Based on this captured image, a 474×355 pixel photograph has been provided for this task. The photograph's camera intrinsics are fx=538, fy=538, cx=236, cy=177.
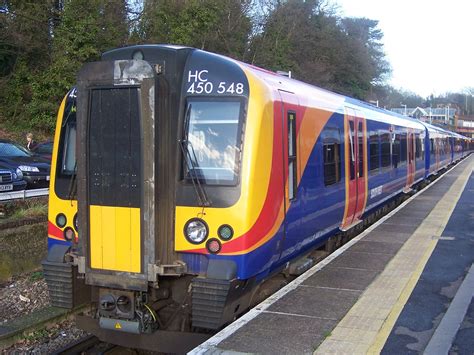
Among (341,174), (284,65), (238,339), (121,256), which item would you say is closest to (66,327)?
(121,256)

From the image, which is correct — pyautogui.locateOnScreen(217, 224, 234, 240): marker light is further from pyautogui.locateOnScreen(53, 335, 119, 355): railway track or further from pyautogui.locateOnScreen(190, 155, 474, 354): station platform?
pyautogui.locateOnScreen(53, 335, 119, 355): railway track

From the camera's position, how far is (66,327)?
733 centimetres

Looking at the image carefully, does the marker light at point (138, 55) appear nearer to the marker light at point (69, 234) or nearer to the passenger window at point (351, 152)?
the marker light at point (69, 234)

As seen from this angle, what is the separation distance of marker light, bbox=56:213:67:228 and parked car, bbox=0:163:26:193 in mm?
6521

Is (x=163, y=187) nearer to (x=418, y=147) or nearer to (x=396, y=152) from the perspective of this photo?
(x=396, y=152)

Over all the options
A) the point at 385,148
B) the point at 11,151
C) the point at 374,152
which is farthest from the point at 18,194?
the point at 385,148

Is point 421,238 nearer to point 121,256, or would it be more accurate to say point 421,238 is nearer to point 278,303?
point 278,303

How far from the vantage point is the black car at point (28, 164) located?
13289mm

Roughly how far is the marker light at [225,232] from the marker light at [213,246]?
0.07 m

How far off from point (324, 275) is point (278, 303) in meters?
1.36

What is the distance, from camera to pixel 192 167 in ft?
16.8

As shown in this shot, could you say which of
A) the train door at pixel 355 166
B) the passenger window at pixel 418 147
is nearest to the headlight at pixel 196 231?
the train door at pixel 355 166

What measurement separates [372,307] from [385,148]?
776 centimetres

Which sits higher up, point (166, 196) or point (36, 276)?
point (166, 196)
